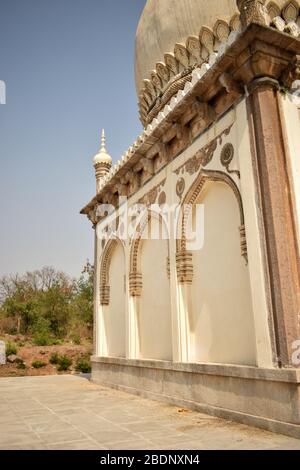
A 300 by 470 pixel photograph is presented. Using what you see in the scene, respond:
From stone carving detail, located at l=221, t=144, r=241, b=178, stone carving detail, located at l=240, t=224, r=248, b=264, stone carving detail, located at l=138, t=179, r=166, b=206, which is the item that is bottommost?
stone carving detail, located at l=240, t=224, r=248, b=264

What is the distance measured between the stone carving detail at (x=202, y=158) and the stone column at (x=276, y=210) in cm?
78

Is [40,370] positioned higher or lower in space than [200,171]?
lower

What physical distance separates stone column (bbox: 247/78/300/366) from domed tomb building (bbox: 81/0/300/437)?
15mm

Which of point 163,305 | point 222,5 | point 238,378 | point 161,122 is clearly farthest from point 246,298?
point 222,5

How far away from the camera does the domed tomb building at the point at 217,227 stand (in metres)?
4.94

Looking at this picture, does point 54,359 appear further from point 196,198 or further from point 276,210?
point 276,210

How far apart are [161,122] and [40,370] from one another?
14260 mm

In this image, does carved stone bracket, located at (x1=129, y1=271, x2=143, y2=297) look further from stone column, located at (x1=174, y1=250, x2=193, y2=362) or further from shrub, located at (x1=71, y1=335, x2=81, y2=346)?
shrub, located at (x1=71, y1=335, x2=81, y2=346)

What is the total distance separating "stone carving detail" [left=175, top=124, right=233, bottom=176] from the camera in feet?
20.9

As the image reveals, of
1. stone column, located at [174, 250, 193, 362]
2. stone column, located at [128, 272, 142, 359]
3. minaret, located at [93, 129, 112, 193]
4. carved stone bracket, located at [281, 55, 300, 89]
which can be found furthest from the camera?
minaret, located at [93, 129, 112, 193]

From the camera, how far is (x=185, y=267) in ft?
23.1

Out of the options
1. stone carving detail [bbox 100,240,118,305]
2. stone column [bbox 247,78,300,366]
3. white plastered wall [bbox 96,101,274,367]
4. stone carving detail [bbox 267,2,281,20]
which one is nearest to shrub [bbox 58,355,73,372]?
white plastered wall [bbox 96,101,274,367]

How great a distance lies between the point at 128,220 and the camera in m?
9.66
